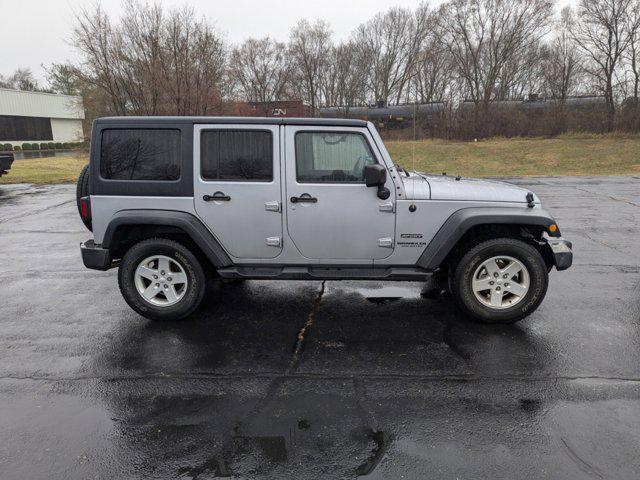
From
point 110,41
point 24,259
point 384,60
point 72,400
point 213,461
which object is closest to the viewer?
point 213,461

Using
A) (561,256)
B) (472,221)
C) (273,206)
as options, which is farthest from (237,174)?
(561,256)

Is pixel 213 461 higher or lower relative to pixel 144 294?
lower

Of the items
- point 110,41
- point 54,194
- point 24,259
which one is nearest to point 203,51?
point 110,41

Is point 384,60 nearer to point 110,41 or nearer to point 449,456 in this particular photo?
point 110,41

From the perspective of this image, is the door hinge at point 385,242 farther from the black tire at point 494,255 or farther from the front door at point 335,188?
the black tire at point 494,255

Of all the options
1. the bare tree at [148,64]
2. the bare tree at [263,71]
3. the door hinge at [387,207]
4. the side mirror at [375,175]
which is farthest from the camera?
the bare tree at [263,71]

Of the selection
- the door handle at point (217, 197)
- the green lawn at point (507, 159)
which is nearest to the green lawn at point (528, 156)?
the green lawn at point (507, 159)

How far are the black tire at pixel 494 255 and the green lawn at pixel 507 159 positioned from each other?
737 inches

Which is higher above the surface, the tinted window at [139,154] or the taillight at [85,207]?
the tinted window at [139,154]

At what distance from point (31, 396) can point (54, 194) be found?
13759 mm

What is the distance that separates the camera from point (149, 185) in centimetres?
455

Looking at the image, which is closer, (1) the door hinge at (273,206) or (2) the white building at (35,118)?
(1) the door hinge at (273,206)

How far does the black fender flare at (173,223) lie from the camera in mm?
4488

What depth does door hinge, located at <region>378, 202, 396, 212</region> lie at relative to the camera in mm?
4469
